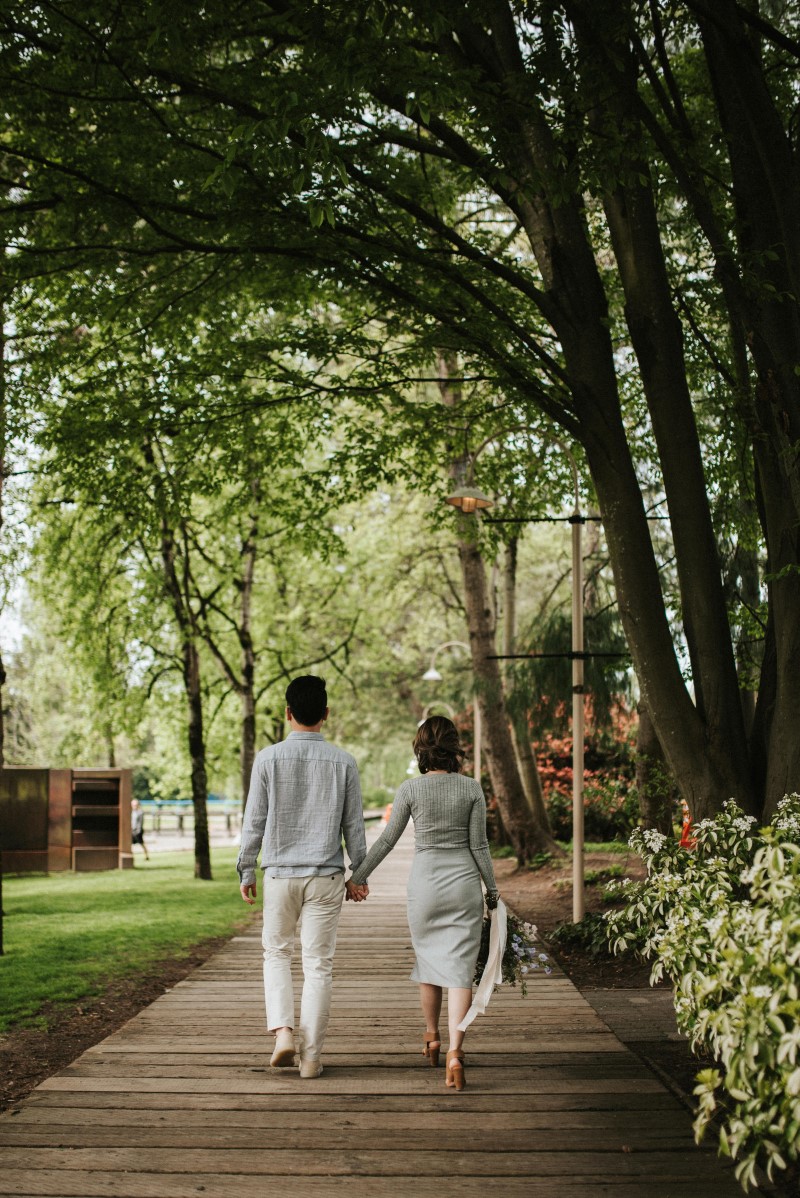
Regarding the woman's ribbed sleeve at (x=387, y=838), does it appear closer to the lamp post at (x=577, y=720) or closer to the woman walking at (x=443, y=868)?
the woman walking at (x=443, y=868)

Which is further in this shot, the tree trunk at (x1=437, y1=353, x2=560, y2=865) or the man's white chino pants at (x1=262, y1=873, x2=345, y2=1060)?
the tree trunk at (x1=437, y1=353, x2=560, y2=865)

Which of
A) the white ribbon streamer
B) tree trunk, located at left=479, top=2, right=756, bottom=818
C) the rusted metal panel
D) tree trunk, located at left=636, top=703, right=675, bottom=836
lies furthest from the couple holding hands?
the rusted metal panel

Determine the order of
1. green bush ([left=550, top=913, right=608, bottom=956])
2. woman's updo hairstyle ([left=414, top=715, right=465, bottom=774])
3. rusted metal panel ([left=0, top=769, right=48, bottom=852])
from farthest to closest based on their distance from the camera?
rusted metal panel ([left=0, top=769, right=48, bottom=852]) < green bush ([left=550, top=913, right=608, bottom=956]) < woman's updo hairstyle ([left=414, top=715, right=465, bottom=774])

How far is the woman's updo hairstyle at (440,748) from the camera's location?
222 inches

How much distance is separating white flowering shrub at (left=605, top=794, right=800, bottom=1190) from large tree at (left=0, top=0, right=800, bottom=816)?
7.16 feet

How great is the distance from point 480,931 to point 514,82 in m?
5.38

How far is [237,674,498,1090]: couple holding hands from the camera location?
547 centimetres

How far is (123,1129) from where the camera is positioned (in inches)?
184

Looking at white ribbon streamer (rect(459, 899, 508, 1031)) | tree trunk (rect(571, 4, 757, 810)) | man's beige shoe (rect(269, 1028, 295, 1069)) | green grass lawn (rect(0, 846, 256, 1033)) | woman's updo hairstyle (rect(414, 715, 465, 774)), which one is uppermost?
tree trunk (rect(571, 4, 757, 810))

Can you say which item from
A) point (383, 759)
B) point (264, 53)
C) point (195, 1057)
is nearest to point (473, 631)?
point (264, 53)

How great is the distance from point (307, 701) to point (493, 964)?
1.64 m

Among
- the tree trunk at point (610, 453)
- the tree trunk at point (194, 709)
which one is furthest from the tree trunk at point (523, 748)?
the tree trunk at point (610, 453)

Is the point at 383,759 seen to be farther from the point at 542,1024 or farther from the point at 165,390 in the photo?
the point at 542,1024

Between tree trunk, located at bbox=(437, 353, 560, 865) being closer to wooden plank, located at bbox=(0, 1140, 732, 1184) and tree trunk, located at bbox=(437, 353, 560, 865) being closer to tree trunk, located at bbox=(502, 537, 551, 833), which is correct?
tree trunk, located at bbox=(502, 537, 551, 833)
